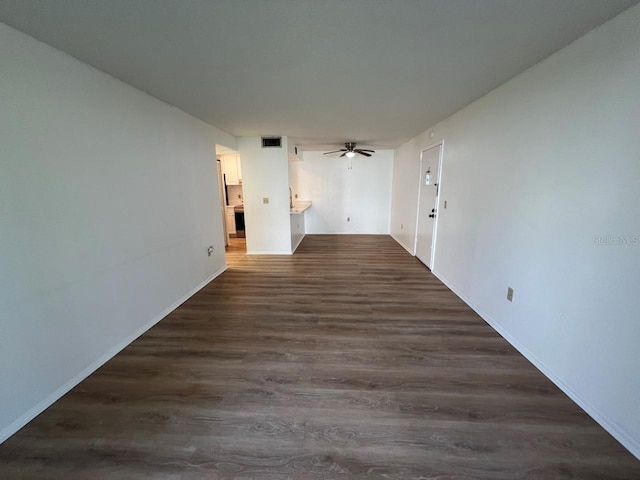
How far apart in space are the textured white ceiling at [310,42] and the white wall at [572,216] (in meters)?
0.26

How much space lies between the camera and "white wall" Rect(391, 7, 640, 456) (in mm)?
1430

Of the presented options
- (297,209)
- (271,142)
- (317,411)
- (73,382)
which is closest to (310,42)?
(317,411)

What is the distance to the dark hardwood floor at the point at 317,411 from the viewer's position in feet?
4.44

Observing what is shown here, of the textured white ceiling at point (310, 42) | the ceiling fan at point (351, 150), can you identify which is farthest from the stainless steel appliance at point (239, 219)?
the textured white ceiling at point (310, 42)

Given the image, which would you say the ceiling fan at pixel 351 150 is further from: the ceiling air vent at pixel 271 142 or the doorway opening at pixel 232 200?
the doorway opening at pixel 232 200

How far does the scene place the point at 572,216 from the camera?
1747 mm

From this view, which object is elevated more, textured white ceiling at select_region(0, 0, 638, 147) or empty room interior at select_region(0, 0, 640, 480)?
textured white ceiling at select_region(0, 0, 638, 147)

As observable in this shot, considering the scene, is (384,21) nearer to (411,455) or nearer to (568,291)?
(568,291)

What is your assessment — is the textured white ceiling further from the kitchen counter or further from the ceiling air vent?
the kitchen counter

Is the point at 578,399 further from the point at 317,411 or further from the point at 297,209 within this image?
the point at 297,209

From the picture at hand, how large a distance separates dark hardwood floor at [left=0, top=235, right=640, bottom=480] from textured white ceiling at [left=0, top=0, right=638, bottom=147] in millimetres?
2335

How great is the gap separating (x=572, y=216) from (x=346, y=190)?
231 inches

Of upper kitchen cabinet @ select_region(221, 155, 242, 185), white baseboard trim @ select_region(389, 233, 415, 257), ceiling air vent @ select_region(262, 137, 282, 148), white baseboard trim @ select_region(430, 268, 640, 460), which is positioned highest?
ceiling air vent @ select_region(262, 137, 282, 148)

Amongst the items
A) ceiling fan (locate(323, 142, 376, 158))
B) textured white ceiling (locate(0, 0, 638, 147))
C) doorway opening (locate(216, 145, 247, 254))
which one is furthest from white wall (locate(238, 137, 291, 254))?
textured white ceiling (locate(0, 0, 638, 147))
